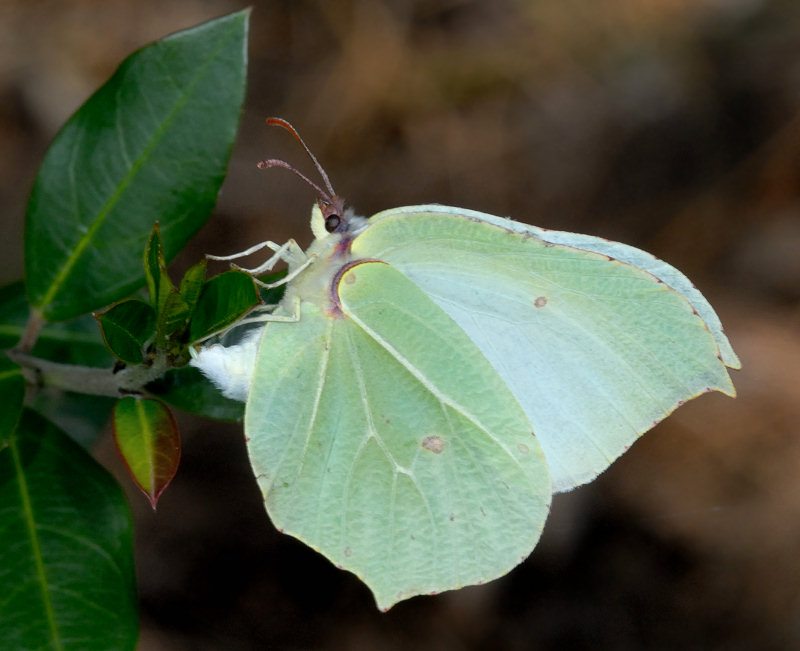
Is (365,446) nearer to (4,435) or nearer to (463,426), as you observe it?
(463,426)

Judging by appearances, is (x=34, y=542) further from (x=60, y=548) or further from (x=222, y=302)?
(x=222, y=302)

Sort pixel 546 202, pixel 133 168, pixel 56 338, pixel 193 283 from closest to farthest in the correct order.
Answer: pixel 193 283 < pixel 133 168 < pixel 56 338 < pixel 546 202

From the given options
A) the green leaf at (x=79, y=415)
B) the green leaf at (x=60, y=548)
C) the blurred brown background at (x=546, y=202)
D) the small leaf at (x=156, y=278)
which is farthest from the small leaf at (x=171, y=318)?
the blurred brown background at (x=546, y=202)

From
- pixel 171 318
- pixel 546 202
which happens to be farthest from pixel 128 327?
pixel 546 202

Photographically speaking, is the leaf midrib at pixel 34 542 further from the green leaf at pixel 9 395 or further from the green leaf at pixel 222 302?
the green leaf at pixel 222 302

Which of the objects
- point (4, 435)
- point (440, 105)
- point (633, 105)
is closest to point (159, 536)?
point (4, 435)

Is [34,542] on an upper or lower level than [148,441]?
lower
